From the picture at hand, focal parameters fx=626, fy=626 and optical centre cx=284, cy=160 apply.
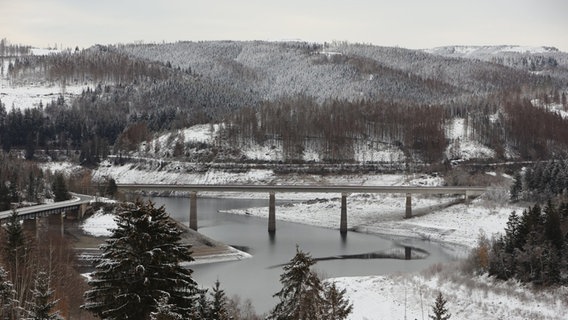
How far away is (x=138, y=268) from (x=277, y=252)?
182ft

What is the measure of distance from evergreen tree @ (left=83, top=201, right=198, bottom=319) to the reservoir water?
24454 mm

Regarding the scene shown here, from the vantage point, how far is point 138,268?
45.2ft

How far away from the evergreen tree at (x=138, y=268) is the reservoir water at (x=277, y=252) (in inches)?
963

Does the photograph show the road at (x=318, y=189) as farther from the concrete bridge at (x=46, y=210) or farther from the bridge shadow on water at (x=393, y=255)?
the bridge shadow on water at (x=393, y=255)

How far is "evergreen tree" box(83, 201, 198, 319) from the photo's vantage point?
547 inches

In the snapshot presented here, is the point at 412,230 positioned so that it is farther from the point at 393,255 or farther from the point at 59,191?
the point at 59,191

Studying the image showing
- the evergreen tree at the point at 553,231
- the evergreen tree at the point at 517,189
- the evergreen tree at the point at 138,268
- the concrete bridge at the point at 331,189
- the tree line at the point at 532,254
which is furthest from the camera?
the concrete bridge at the point at 331,189

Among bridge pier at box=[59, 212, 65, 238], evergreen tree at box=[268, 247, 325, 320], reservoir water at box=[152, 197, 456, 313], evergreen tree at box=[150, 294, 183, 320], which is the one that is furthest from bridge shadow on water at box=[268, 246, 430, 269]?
evergreen tree at box=[150, 294, 183, 320]

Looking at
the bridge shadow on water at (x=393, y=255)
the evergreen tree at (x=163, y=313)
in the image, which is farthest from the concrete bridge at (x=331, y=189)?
the evergreen tree at (x=163, y=313)

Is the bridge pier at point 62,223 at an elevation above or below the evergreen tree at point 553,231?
below

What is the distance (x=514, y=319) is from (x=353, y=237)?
4587 centimetres

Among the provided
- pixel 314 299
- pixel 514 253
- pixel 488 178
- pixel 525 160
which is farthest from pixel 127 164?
pixel 314 299

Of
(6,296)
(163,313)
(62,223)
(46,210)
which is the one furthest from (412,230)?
(163,313)

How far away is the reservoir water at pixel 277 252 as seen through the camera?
5241 cm
